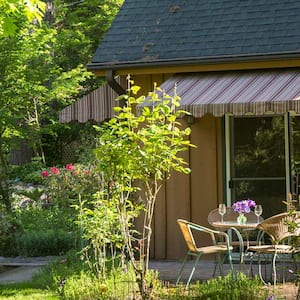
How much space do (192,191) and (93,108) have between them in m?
2.26

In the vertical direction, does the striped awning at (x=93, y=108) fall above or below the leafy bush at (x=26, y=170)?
above

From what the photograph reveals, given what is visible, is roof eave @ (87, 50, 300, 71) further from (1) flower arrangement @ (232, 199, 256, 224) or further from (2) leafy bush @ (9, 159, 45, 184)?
(2) leafy bush @ (9, 159, 45, 184)

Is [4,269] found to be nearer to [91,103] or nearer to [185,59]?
[91,103]

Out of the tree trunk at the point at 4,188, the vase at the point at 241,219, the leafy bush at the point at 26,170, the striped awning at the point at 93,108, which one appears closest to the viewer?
the vase at the point at 241,219

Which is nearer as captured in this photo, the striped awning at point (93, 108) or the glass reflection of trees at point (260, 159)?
the glass reflection of trees at point (260, 159)

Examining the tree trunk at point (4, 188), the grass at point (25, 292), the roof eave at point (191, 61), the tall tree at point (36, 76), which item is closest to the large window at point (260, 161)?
the roof eave at point (191, 61)

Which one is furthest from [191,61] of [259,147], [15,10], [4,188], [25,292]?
[4,188]

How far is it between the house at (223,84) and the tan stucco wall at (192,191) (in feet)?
0.05

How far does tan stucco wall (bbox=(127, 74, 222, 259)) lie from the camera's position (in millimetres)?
11609

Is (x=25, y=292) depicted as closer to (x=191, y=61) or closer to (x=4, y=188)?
(x=191, y=61)

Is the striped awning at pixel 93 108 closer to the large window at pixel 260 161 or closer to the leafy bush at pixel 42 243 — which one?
the leafy bush at pixel 42 243

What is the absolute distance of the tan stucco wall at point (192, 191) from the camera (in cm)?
1161

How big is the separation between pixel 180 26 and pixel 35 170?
11.6 m

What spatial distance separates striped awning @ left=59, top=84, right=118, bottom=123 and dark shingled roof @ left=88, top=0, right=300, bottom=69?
617 mm
